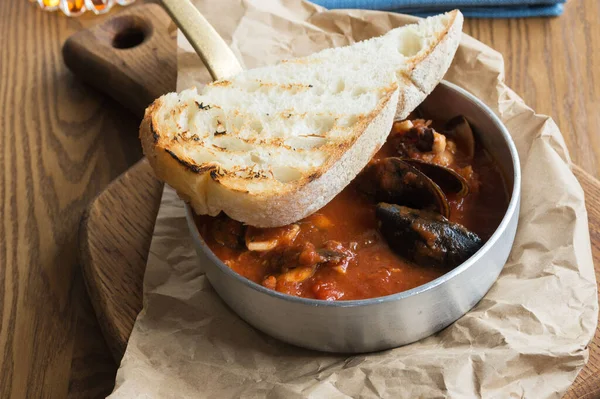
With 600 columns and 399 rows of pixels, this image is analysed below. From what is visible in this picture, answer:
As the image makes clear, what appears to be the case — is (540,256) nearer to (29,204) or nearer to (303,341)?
(303,341)

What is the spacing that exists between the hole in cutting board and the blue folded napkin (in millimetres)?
781

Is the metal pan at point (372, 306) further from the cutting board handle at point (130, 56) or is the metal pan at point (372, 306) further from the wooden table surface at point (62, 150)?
the cutting board handle at point (130, 56)

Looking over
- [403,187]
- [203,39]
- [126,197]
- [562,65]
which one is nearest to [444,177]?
[403,187]

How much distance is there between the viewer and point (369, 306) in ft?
6.14

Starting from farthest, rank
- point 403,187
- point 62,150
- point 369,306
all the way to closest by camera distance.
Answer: point 62,150 < point 403,187 < point 369,306

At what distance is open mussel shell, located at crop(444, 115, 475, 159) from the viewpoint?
2.39 metres

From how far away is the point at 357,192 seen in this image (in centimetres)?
222

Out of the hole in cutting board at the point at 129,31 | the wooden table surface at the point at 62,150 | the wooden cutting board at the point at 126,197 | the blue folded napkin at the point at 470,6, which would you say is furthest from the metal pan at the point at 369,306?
the hole in cutting board at the point at 129,31

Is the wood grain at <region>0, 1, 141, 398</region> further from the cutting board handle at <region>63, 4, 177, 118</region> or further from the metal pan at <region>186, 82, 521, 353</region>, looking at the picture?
the metal pan at <region>186, 82, 521, 353</region>

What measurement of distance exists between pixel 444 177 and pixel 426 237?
0.91 ft

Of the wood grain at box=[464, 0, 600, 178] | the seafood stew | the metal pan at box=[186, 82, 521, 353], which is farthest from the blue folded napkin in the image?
the metal pan at box=[186, 82, 521, 353]

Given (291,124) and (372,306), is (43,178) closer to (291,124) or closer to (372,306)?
(291,124)

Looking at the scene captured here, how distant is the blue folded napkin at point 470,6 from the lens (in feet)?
10.6

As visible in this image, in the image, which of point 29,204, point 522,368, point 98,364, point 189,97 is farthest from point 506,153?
point 29,204
